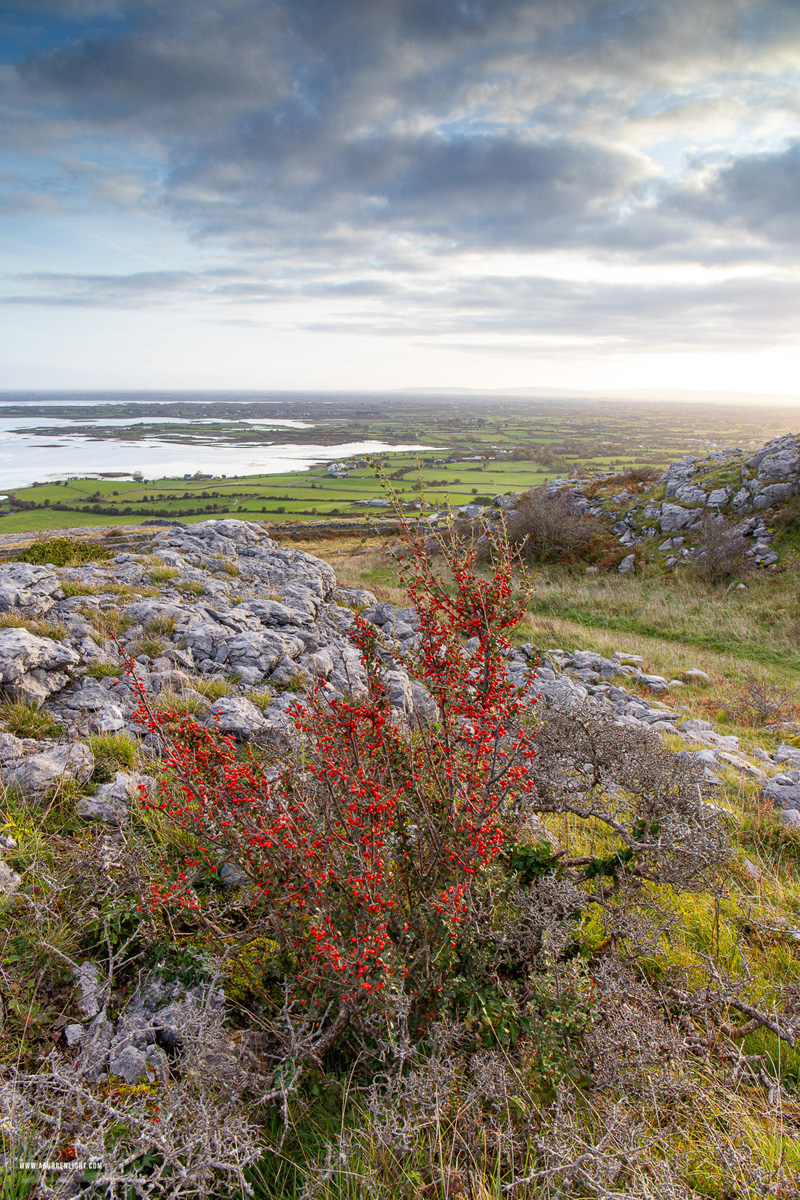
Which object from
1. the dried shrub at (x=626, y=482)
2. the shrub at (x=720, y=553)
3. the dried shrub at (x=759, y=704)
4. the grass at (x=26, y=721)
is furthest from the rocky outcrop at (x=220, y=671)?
the dried shrub at (x=626, y=482)

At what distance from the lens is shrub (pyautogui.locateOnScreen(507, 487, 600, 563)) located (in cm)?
2759

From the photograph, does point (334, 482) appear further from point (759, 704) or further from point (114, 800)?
point (114, 800)

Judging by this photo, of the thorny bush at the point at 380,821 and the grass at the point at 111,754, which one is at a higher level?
the thorny bush at the point at 380,821

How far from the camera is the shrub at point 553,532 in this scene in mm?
27594

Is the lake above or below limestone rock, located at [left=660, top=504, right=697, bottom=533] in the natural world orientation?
above

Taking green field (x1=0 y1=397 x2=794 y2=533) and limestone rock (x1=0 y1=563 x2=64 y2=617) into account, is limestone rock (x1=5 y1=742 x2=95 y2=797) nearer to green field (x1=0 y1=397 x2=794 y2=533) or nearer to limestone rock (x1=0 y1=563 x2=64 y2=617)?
limestone rock (x1=0 y1=563 x2=64 y2=617)

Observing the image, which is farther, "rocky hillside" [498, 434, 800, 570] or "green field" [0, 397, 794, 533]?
"green field" [0, 397, 794, 533]

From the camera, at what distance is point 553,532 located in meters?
27.8

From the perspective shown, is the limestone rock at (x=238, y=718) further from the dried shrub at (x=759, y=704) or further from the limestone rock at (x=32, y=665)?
the dried shrub at (x=759, y=704)

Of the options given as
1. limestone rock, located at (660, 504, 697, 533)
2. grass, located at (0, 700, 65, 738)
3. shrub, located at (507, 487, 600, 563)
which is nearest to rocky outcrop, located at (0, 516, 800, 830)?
grass, located at (0, 700, 65, 738)

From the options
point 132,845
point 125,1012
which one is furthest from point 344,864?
point 132,845

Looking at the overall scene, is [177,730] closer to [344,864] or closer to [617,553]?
[344,864]

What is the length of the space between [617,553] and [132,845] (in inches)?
1025

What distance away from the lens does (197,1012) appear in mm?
2895
